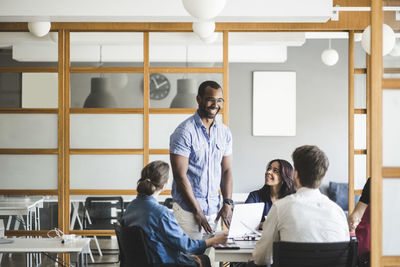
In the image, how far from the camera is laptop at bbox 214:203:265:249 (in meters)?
3.18

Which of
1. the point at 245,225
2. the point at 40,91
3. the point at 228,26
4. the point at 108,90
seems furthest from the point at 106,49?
the point at 245,225

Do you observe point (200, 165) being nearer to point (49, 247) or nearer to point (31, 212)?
point (49, 247)

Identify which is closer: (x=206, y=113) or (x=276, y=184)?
(x=206, y=113)

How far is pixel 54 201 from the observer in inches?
225

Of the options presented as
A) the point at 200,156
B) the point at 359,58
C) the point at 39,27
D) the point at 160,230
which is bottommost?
the point at 160,230

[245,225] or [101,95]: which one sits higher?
[101,95]

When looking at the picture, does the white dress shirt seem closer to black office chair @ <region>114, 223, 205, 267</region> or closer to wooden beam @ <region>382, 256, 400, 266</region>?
wooden beam @ <region>382, 256, 400, 266</region>

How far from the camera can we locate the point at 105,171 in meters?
5.73

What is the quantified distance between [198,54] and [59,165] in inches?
67.4

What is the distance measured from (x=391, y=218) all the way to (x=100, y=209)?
3854mm

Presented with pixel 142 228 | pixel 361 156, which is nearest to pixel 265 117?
pixel 361 156

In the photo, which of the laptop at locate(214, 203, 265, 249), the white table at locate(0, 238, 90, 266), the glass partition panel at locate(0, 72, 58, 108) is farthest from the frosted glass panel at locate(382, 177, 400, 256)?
the glass partition panel at locate(0, 72, 58, 108)

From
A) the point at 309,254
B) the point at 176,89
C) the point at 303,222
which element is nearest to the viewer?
the point at 309,254

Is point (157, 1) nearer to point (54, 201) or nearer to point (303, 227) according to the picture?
point (54, 201)
